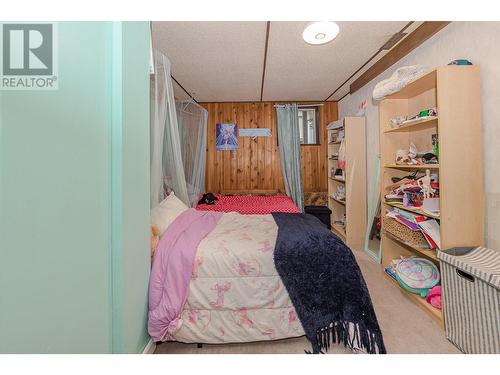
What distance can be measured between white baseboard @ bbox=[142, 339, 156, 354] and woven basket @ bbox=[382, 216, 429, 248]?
2228 mm

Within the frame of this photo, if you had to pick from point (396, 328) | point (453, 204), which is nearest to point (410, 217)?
point (453, 204)

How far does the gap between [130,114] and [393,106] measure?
99.9 inches

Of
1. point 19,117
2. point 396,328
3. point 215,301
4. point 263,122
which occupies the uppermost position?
point 263,122

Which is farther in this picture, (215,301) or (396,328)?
(396,328)

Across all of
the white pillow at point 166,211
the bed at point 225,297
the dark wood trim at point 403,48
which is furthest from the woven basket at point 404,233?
the white pillow at point 166,211

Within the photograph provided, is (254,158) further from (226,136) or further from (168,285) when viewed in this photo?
(168,285)

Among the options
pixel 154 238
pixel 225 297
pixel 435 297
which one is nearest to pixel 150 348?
pixel 225 297

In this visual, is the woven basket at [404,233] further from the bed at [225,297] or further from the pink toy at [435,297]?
the bed at [225,297]

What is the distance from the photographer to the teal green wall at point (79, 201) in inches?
28.5

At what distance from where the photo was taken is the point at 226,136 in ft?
14.8

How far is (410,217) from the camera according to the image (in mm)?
2158

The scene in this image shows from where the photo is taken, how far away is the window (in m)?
4.62

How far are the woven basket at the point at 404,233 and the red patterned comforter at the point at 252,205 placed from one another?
107cm

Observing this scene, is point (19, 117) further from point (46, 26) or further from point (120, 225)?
point (120, 225)
